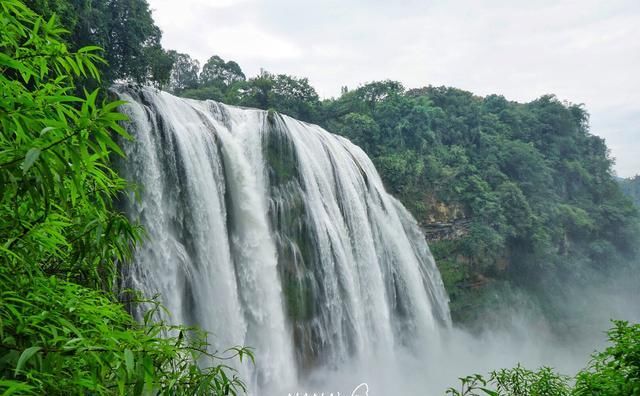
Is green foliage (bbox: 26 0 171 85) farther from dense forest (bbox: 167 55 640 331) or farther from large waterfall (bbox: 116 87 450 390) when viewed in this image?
dense forest (bbox: 167 55 640 331)

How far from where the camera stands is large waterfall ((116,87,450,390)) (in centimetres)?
786

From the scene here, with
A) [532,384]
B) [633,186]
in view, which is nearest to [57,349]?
[532,384]

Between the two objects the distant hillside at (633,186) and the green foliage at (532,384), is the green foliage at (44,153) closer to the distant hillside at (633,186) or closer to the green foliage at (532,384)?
the green foliage at (532,384)

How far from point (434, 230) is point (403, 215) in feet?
15.0

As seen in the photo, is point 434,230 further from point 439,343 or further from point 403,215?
point 439,343

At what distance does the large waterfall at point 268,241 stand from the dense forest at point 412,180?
688mm

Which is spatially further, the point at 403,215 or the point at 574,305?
the point at 574,305

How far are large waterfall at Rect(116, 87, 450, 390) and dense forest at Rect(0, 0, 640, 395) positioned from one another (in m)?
0.69

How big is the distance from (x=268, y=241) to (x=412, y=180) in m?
11.8

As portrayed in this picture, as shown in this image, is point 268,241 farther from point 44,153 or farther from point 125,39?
point 44,153

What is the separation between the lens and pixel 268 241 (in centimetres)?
977

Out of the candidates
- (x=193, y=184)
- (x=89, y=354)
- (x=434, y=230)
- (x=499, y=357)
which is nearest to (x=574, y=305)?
(x=499, y=357)

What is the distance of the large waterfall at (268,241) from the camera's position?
309 inches

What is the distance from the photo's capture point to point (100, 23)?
8.37m
